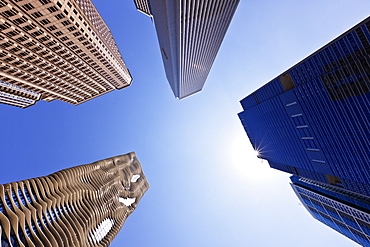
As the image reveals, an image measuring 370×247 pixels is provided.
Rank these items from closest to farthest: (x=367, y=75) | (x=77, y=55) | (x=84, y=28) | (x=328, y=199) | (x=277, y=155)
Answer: (x=367, y=75), (x=84, y=28), (x=77, y=55), (x=328, y=199), (x=277, y=155)

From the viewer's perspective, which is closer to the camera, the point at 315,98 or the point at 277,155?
the point at 315,98

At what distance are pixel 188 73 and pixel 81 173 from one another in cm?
9755

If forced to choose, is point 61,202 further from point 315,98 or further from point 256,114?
point 256,114

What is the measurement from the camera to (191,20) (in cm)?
9831

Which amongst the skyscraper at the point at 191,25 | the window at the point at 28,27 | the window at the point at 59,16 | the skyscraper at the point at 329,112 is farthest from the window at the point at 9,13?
the skyscraper at the point at 329,112

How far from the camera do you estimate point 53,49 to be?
82.9m

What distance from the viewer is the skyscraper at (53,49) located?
63.8 m

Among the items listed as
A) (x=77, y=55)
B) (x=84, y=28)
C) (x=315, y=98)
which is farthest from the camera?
(x=77, y=55)

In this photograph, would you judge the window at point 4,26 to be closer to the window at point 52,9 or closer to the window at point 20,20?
the window at point 20,20

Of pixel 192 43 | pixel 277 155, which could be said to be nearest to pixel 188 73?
pixel 192 43

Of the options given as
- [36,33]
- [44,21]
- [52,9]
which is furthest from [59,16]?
[36,33]

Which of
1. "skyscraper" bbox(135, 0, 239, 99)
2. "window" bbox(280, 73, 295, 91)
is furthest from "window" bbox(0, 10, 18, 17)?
"window" bbox(280, 73, 295, 91)

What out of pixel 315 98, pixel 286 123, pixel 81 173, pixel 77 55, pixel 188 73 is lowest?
pixel 286 123

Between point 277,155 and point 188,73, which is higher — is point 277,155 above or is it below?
below
